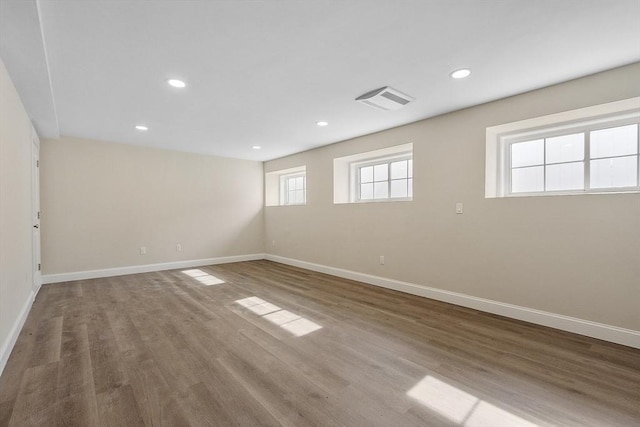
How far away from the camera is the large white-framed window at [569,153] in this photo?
2516 millimetres

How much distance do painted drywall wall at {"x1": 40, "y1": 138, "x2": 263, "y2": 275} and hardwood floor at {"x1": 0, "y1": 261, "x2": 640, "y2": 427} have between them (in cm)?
153

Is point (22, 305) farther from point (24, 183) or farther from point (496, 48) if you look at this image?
point (496, 48)

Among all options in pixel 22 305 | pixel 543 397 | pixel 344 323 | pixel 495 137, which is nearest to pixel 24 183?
pixel 22 305

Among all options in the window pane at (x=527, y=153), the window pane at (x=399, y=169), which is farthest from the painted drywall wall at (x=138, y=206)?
the window pane at (x=527, y=153)

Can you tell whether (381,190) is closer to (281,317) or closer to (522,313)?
(522,313)

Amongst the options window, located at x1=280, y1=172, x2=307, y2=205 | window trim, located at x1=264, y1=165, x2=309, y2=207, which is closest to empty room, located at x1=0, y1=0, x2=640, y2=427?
window, located at x1=280, y1=172, x2=307, y2=205

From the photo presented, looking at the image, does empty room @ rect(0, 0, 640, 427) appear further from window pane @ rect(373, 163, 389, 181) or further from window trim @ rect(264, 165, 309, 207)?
window trim @ rect(264, 165, 309, 207)

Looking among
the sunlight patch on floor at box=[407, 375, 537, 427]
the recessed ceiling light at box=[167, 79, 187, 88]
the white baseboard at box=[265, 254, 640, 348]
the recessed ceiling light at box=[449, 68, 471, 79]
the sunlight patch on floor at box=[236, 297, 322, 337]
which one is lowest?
the sunlight patch on floor at box=[236, 297, 322, 337]

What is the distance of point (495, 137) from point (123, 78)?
12.8ft

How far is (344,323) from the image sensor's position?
279 cm

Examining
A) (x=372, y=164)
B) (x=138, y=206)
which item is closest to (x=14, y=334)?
(x=138, y=206)

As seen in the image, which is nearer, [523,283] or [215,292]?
[523,283]

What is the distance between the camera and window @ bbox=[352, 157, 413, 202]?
14.1 ft

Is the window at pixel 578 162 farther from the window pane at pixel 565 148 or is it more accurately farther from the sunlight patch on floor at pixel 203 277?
the sunlight patch on floor at pixel 203 277
